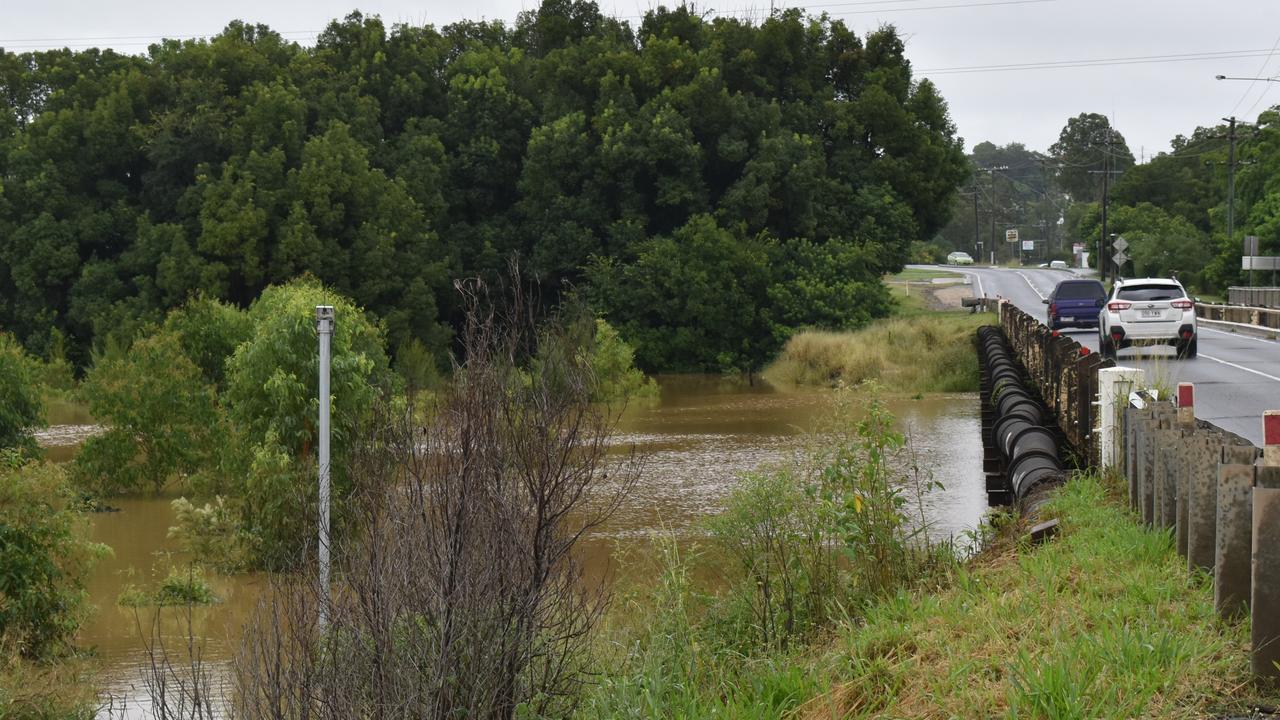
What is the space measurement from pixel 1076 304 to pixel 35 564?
30705 mm

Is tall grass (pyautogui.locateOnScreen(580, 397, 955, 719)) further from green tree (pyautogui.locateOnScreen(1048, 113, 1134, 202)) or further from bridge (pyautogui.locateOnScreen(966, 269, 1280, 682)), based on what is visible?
green tree (pyautogui.locateOnScreen(1048, 113, 1134, 202))

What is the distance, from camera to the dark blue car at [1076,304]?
42.2 m

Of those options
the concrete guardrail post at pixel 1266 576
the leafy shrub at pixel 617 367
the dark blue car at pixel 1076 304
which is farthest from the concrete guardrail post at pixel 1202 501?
the leafy shrub at pixel 617 367

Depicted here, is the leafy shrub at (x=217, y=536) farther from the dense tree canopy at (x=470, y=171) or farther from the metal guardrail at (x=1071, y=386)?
the dense tree canopy at (x=470, y=171)

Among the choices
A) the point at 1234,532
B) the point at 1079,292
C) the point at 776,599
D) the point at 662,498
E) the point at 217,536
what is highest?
the point at 1079,292

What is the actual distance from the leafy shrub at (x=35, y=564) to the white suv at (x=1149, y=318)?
20445 mm

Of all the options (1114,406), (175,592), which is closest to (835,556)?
Answer: (1114,406)

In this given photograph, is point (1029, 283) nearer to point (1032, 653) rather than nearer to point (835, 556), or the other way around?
point (835, 556)

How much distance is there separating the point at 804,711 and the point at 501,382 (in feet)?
11.3

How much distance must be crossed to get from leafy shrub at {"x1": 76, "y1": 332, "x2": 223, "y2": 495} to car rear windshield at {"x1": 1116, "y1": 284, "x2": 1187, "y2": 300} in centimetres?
2130

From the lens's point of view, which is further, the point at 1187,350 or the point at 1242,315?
the point at 1242,315

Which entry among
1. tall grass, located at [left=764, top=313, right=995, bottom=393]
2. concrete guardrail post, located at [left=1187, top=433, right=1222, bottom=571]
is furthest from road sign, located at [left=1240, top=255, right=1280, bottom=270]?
concrete guardrail post, located at [left=1187, top=433, right=1222, bottom=571]

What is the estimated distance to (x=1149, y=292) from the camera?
3095 centimetres

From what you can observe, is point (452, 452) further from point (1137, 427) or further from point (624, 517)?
point (624, 517)
